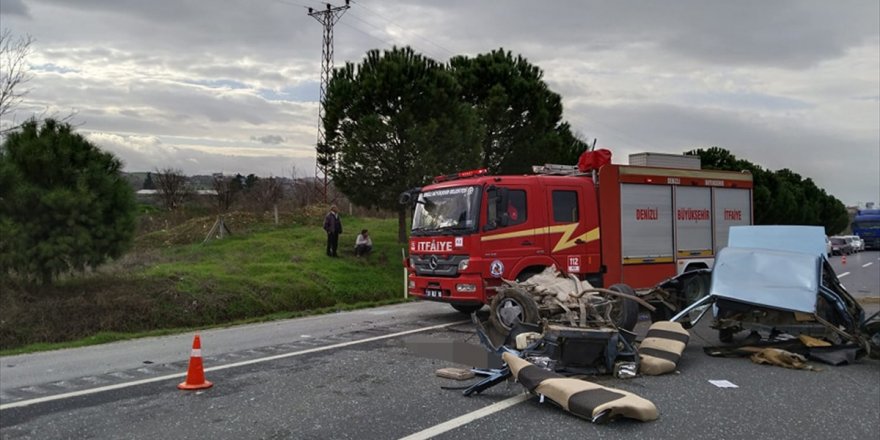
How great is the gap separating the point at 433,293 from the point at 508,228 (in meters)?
1.75

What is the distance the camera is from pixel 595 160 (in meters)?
12.7

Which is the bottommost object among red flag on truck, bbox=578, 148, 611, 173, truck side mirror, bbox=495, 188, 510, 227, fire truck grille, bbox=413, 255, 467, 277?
fire truck grille, bbox=413, 255, 467, 277

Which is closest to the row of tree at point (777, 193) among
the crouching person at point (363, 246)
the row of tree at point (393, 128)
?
the row of tree at point (393, 128)

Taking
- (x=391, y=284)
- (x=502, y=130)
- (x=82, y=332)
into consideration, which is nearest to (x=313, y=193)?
(x=502, y=130)

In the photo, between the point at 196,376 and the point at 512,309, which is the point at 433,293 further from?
the point at 196,376

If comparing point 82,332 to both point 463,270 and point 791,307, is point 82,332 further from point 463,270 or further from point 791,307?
point 791,307

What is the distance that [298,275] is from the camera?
17.0 metres

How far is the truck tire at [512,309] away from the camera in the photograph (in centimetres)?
874

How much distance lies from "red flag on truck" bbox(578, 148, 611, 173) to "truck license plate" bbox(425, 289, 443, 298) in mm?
3648

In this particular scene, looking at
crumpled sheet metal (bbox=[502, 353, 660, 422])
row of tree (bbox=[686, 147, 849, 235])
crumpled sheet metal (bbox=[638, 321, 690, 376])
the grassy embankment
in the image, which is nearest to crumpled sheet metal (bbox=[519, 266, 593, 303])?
crumpled sheet metal (bbox=[638, 321, 690, 376])

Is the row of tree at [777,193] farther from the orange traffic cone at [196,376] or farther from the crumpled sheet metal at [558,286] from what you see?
the orange traffic cone at [196,376]

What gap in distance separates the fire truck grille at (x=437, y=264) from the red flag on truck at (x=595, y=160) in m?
3.25

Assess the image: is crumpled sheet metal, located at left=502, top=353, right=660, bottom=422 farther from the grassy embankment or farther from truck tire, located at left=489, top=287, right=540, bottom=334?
the grassy embankment

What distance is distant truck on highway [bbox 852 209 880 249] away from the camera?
57.9 meters
